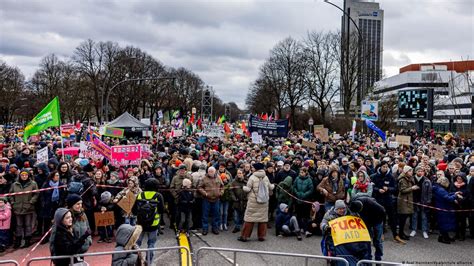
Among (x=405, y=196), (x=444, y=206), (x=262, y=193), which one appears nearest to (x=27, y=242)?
(x=262, y=193)

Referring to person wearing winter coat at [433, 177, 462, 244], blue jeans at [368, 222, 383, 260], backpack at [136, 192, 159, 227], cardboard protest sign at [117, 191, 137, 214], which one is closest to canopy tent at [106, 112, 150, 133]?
cardboard protest sign at [117, 191, 137, 214]

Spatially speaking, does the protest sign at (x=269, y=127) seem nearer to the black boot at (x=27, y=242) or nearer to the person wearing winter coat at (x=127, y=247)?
the black boot at (x=27, y=242)

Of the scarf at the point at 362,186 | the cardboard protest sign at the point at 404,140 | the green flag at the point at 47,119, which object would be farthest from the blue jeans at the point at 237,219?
the cardboard protest sign at the point at 404,140

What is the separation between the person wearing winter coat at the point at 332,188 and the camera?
9469mm

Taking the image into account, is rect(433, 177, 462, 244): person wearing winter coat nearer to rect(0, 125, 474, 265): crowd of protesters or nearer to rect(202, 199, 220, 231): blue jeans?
rect(0, 125, 474, 265): crowd of protesters

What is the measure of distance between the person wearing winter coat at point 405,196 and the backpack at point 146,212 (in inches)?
228

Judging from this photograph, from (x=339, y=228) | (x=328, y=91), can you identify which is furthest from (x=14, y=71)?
(x=339, y=228)

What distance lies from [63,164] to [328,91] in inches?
1548

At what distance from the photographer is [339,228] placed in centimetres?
598

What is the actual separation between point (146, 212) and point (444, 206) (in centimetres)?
682

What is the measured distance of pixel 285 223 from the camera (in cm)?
973

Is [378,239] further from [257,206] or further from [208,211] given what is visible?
[208,211]

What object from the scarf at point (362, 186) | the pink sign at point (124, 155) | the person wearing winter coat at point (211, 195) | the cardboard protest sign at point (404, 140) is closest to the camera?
the scarf at point (362, 186)

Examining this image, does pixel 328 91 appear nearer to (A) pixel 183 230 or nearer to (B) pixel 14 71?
(A) pixel 183 230
